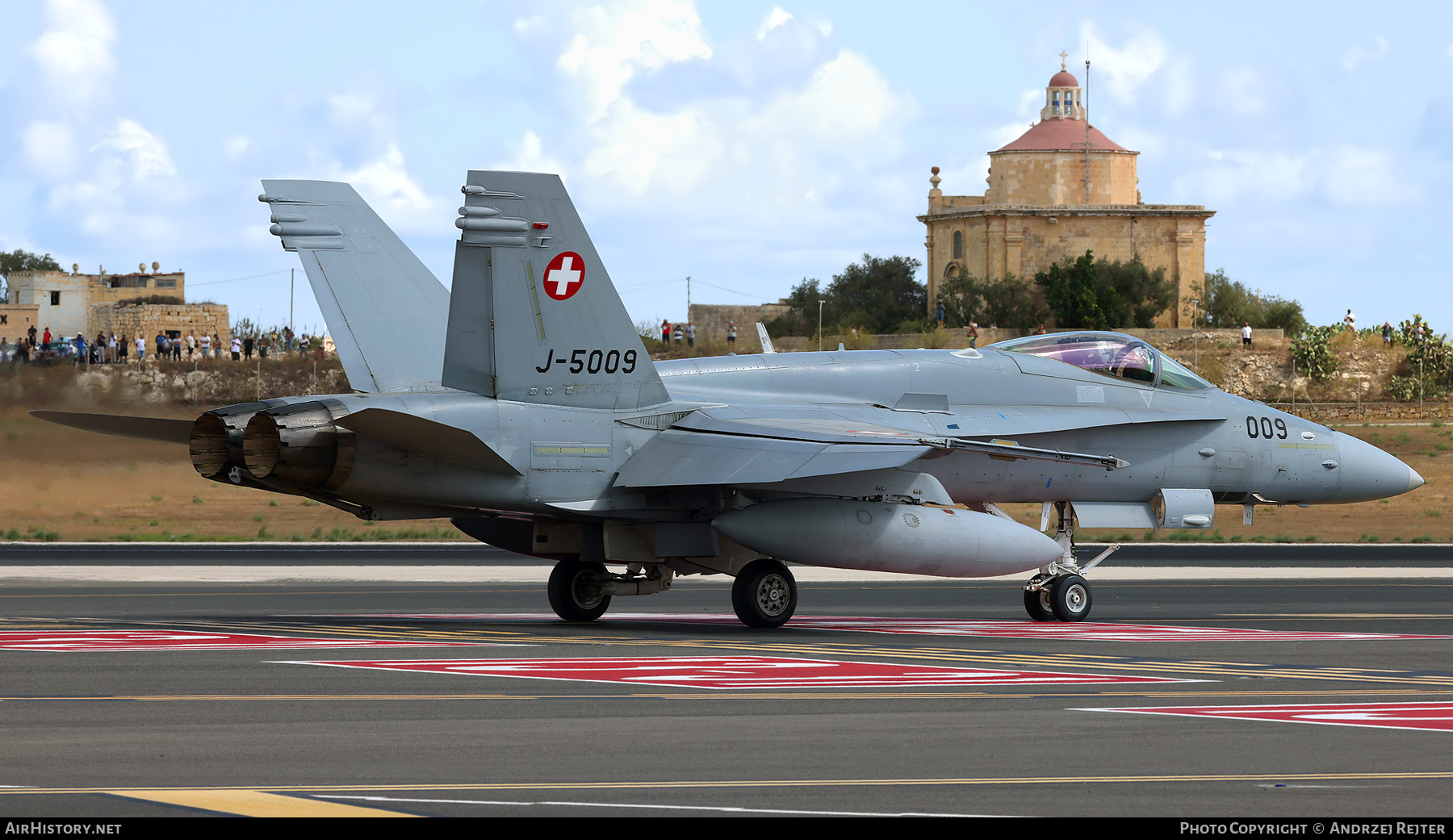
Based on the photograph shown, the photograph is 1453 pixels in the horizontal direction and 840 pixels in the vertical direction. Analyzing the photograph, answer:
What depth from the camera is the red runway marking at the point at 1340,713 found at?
11.0 meters

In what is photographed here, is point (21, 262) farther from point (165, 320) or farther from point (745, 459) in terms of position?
point (745, 459)

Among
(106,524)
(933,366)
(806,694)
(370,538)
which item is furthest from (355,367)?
(106,524)

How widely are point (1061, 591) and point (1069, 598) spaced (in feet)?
0.38

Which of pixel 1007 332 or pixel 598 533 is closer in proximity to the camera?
pixel 598 533

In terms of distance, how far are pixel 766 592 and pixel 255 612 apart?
655 cm

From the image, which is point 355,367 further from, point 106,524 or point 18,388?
point 106,524

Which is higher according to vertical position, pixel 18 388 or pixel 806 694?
pixel 18 388

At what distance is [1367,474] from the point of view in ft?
70.5

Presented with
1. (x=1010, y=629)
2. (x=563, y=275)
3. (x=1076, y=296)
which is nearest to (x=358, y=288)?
(x=563, y=275)

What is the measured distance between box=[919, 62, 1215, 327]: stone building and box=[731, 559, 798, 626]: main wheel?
85.5 m

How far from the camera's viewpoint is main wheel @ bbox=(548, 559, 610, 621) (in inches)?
771

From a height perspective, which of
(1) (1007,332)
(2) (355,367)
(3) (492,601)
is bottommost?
(3) (492,601)

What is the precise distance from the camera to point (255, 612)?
20.6 meters

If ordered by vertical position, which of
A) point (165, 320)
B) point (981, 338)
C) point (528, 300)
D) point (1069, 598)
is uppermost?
point (165, 320)
